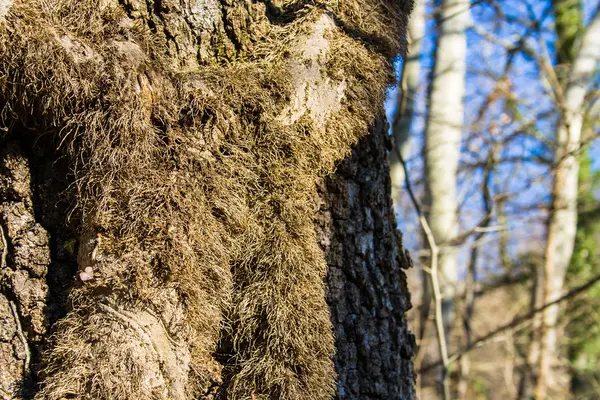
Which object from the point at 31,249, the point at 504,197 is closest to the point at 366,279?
the point at 31,249

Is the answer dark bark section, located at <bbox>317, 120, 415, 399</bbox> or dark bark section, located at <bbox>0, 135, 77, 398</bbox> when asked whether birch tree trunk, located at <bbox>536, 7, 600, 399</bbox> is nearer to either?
dark bark section, located at <bbox>317, 120, 415, 399</bbox>

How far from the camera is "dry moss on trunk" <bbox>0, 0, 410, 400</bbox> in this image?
126 cm

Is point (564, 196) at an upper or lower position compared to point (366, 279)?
upper

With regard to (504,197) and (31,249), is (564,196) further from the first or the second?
(31,249)

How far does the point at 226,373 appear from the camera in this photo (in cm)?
139

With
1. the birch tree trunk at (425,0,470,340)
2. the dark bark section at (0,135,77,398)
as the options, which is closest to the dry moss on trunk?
the dark bark section at (0,135,77,398)

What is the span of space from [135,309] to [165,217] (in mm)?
235

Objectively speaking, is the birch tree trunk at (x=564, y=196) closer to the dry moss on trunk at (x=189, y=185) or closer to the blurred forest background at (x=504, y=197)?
the blurred forest background at (x=504, y=197)

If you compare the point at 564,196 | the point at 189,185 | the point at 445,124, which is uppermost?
the point at 564,196

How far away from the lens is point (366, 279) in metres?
1.60

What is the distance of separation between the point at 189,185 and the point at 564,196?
20.4ft

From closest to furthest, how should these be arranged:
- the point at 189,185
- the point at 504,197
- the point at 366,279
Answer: the point at 189,185 → the point at 366,279 → the point at 504,197

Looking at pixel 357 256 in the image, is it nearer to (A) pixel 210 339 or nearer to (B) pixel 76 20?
(A) pixel 210 339

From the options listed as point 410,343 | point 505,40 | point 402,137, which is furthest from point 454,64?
point 410,343
